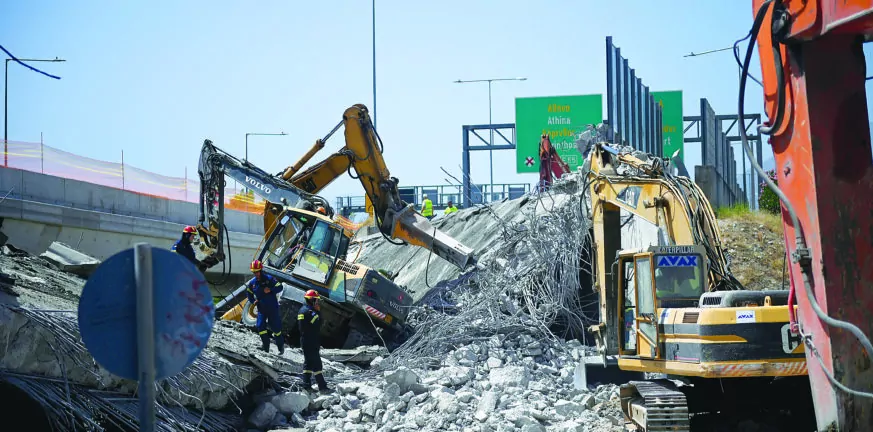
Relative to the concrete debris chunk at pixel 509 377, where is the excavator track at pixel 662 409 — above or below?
above

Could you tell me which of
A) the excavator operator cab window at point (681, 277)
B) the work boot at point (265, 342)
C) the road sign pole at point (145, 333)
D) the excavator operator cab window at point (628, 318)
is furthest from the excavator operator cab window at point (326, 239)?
the road sign pole at point (145, 333)

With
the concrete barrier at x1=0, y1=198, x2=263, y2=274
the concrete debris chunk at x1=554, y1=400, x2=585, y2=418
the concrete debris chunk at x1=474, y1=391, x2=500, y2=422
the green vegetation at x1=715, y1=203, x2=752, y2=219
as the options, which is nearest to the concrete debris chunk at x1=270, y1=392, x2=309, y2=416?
the concrete debris chunk at x1=474, y1=391, x2=500, y2=422

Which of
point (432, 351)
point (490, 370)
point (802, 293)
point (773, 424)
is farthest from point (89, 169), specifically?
point (802, 293)

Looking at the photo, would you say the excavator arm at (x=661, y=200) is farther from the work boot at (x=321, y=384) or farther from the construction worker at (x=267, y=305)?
the construction worker at (x=267, y=305)

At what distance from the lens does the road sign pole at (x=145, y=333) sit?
15.2 ft

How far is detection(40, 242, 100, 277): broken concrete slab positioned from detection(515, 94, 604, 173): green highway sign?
2284 cm

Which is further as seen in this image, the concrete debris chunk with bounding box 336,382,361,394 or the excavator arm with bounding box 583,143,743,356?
the concrete debris chunk with bounding box 336,382,361,394

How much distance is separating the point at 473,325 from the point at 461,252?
3.07 m

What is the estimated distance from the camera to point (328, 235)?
1720 cm

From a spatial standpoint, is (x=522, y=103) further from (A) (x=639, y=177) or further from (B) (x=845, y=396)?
(B) (x=845, y=396)

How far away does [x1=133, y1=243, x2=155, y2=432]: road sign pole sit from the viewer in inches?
182

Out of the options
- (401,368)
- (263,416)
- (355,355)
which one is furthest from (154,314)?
(355,355)

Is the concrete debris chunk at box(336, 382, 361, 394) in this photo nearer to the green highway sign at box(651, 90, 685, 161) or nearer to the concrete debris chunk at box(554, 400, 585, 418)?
the concrete debris chunk at box(554, 400, 585, 418)

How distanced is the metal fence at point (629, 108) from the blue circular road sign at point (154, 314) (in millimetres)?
19289
